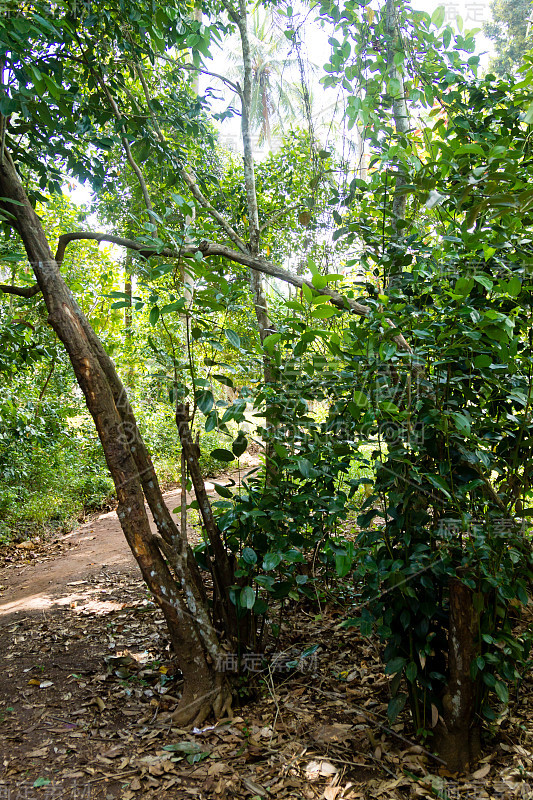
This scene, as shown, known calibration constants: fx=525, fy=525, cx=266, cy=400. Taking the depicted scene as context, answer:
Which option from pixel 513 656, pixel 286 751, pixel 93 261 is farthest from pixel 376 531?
pixel 93 261

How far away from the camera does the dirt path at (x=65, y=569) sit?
3.77 meters

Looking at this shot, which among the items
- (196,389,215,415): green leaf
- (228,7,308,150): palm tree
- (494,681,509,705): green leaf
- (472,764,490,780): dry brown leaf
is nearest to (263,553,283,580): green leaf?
(196,389,215,415): green leaf

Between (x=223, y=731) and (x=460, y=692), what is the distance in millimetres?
957

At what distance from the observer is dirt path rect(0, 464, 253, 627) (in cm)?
377

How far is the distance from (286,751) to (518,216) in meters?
2.14

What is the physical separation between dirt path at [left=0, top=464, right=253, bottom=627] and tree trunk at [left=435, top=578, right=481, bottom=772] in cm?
178

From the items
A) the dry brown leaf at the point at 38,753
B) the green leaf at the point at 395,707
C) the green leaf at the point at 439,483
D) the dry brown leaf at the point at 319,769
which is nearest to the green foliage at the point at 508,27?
the green leaf at the point at 439,483

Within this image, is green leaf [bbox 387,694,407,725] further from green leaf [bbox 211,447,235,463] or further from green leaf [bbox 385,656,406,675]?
green leaf [bbox 211,447,235,463]

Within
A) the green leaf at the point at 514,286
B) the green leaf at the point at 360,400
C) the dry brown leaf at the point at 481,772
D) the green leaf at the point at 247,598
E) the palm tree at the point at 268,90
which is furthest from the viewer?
the palm tree at the point at 268,90

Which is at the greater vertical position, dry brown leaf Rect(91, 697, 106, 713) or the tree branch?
the tree branch

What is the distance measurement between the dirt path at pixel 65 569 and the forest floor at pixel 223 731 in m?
0.58

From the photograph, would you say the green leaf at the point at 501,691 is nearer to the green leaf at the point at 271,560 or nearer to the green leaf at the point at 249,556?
the green leaf at the point at 271,560

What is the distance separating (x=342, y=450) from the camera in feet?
6.47

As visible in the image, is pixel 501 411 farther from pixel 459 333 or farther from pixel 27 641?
pixel 27 641
